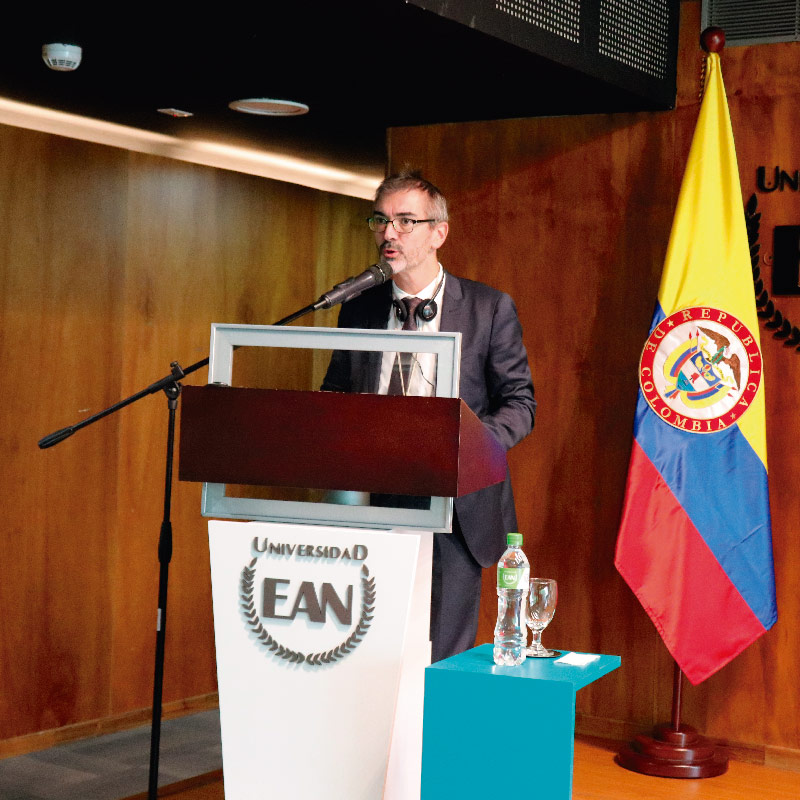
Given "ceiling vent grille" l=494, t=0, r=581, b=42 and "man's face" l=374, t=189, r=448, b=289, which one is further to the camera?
"ceiling vent grille" l=494, t=0, r=581, b=42

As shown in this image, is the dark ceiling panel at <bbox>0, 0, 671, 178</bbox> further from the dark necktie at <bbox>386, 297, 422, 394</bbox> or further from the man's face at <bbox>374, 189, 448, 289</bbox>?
the dark necktie at <bbox>386, 297, 422, 394</bbox>

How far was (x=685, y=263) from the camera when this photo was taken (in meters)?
4.04

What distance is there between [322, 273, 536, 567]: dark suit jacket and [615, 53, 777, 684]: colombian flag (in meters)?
0.90

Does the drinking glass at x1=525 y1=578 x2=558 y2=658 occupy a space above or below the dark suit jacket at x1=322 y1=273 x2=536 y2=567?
below

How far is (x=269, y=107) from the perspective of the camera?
15.0 ft

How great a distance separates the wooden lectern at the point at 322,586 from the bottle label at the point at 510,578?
18cm

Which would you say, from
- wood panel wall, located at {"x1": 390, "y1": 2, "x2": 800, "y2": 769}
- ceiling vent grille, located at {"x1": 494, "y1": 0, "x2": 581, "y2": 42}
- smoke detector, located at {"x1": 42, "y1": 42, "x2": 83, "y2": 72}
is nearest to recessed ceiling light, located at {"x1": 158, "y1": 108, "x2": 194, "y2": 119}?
smoke detector, located at {"x1": 42, "y1": 42, "x2": 83, "y2": 72}

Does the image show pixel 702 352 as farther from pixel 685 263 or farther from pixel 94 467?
pixel 94 467

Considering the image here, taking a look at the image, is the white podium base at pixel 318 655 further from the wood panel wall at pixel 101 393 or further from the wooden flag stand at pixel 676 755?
the wood panel wall at pixel 101 393

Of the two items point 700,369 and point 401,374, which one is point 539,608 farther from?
point 700,369

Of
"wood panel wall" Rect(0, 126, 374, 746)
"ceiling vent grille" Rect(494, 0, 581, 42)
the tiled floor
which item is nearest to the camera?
"ceiling vent grille" Rect(494, 0, 581, 42)

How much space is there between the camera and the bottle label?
7.88ft

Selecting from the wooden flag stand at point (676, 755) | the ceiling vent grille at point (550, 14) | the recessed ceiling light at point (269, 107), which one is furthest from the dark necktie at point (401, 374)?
the recessed ceiling light at point (269, 107)

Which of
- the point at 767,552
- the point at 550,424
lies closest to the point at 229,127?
the point at 550,424
